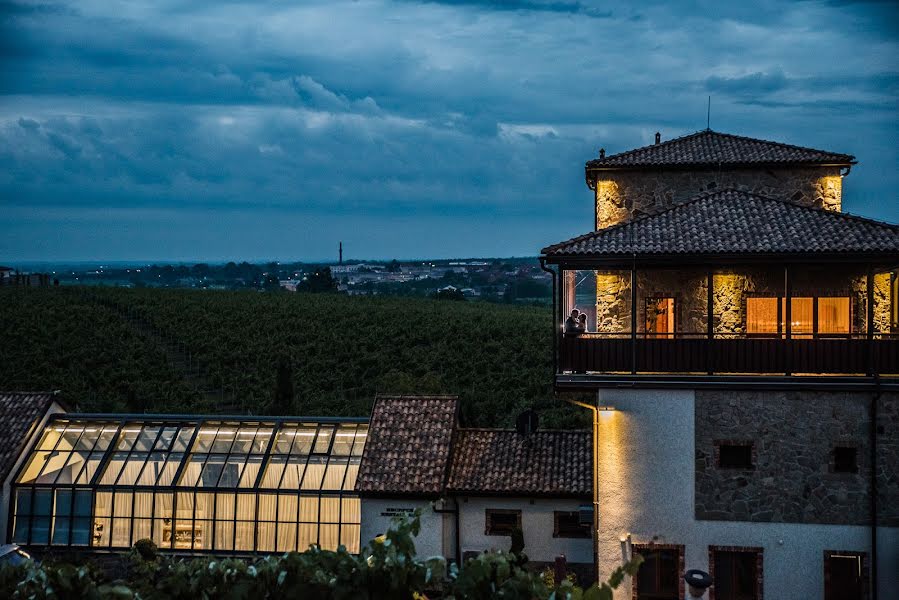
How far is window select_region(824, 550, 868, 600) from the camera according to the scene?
18250mm

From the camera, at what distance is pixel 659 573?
18.6m

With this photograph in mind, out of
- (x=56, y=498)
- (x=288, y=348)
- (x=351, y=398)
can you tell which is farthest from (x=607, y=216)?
(x=288, y=348)

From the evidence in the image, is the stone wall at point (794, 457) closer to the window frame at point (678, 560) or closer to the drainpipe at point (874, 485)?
the drainpipe at point (874, 485)

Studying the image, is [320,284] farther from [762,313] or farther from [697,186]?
[762,313]

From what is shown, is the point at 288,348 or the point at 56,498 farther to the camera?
the point at 288,348

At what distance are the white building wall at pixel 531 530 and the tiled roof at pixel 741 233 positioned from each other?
6743 mm

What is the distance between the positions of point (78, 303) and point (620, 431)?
57.2 metres

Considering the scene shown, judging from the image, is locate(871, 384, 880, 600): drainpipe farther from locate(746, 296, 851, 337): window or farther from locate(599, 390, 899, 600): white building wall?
locate(746, 296, 851, 337): window

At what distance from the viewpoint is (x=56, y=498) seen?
2395 cm

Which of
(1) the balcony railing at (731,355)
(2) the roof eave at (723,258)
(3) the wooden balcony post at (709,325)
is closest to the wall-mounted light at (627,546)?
(1) the balcony railing at (731,355)

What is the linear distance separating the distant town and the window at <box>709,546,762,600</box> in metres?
70.8

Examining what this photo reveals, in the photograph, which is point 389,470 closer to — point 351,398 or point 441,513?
A: point 441,513

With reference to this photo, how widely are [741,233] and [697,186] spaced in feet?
16.6

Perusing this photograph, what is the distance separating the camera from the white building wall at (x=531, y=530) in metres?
22.5
